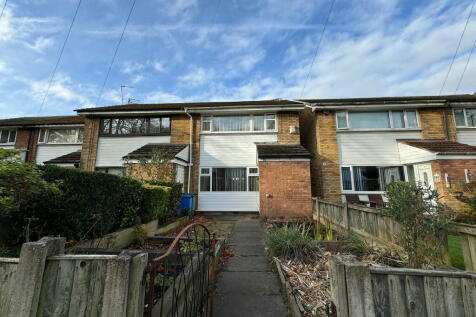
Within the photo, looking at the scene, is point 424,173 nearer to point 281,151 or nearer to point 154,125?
point 281,151

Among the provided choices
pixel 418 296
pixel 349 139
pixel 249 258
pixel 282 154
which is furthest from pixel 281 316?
pixel 349 139

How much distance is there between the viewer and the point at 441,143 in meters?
10.5

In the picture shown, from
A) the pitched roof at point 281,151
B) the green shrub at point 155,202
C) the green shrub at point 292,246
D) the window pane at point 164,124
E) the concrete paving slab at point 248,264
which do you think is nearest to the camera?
the concrete paving slab at point 248,264

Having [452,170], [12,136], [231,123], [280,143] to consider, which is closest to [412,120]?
[452,170]

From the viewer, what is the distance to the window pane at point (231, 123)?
12758 millimetres

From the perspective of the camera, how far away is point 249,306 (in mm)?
2812

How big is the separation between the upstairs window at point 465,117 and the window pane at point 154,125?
18.1 metres

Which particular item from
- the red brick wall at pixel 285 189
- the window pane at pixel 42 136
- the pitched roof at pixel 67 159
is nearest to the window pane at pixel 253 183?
the red brick wall at pixel 285 189

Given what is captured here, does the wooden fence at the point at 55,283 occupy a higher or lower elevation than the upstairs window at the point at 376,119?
lower

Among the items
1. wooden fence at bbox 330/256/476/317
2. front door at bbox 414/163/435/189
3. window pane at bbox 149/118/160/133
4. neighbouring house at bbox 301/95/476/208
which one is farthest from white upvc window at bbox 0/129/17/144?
front door at bbox 414/163/435/189

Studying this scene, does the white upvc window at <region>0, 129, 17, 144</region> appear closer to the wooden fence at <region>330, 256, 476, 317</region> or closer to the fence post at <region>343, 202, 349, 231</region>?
the fence post at <region>343, 202, 349, 231</region>

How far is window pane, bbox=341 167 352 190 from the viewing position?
452 inches

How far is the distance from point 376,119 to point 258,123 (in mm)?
7057

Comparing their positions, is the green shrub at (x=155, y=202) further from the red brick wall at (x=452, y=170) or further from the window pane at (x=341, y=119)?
the red brick wall at (x=452, y=170)
